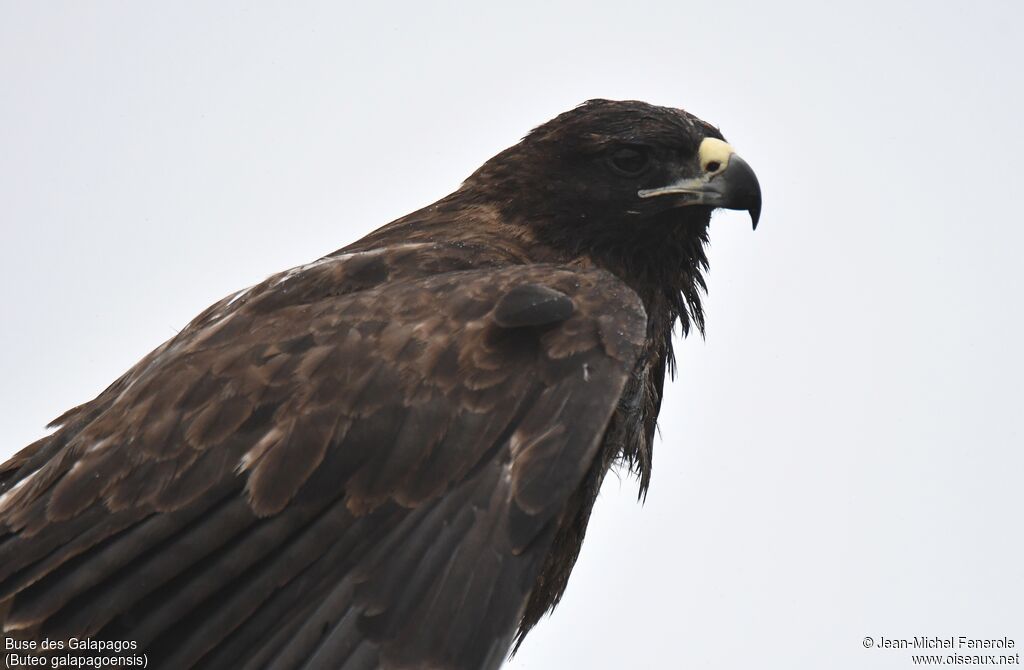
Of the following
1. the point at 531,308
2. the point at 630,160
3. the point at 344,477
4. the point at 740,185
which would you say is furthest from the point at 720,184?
the point at 344,477

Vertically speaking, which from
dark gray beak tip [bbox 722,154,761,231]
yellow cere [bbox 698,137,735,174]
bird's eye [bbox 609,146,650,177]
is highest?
bird's eye [bbox 609,146,650,177]

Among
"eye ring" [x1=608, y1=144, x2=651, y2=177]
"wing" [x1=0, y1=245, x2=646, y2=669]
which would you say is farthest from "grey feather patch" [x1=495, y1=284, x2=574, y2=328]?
"eye ring" [x1=608, y1=144, x2=651, y2=177]

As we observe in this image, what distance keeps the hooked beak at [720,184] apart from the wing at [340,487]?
128 cm

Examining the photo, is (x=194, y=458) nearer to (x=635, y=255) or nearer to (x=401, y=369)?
(x=401, y=369)

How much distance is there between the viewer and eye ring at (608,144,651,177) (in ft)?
25.1

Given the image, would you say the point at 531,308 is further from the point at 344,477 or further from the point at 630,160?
the point at 630,160

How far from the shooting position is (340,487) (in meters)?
5.97

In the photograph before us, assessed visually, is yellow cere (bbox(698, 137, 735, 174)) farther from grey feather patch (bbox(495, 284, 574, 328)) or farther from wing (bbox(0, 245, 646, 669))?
grey feather patch (bbox(495, 284, 574, 328))

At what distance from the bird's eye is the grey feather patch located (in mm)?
1509

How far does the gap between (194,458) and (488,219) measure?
225 cm

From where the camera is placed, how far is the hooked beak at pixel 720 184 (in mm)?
7523

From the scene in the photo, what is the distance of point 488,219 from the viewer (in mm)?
7746

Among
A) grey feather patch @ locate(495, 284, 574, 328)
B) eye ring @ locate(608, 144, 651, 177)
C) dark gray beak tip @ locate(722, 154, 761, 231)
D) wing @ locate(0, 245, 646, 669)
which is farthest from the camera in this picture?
eye ring @ locate(608, 144, 651, 177)

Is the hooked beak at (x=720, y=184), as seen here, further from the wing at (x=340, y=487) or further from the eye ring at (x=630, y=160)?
the wing at (x=340, y=487)
